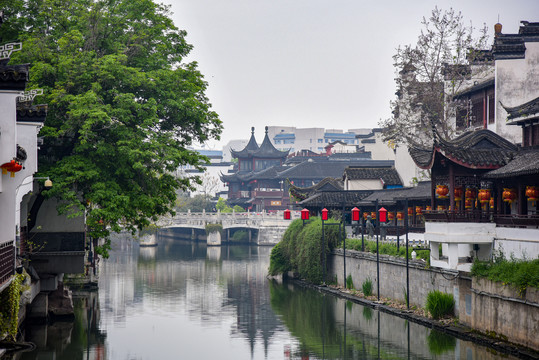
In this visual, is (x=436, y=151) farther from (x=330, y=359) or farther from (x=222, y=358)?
(x=222, y=358)

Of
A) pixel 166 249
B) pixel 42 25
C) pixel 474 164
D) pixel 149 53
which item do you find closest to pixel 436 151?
pixel 474 164

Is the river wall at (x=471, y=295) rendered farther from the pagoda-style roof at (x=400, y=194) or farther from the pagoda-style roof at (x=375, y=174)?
the pagoda-style roof at (x=375, y=174)

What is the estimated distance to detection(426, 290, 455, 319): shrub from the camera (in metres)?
24.5

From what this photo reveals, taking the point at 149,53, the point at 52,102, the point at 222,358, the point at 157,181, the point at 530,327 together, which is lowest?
the point at 222,358

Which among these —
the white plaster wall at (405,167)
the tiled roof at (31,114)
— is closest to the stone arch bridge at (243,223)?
the white plaster wall at (405,167)

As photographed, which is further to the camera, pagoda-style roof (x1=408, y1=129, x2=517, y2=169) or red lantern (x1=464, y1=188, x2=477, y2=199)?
red lantern (x1=464, y1=188, x2=477, y2=199)

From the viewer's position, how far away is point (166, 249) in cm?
7512

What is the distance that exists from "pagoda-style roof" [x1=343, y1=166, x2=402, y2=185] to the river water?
9.06 m

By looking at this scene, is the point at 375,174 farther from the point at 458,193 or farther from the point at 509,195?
the point at 509,195

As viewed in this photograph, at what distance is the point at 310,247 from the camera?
38.1 metres

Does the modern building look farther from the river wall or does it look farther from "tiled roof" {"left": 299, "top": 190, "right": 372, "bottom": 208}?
the river wall

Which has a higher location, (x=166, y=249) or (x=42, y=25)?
(x=42, y=25)

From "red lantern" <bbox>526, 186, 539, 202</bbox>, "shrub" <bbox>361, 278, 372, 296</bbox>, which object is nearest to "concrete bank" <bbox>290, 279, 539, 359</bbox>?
"shrub" <bbox>361, 278, 372, 296</bbox>

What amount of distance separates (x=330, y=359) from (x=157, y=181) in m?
9.97
